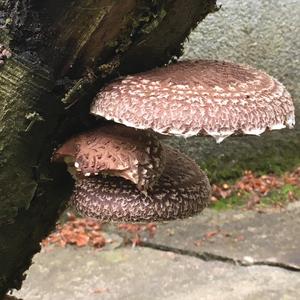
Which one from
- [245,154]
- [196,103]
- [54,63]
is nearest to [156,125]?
[196,103]

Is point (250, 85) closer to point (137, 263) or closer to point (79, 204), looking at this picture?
point (79, 204)

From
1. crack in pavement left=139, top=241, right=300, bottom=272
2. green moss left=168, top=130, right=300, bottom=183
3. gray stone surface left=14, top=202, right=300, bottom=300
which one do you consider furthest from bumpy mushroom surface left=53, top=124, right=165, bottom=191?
green moss left=168, top=130, right=300, bottom=183

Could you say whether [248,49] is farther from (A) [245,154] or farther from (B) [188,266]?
(B) [188,266]

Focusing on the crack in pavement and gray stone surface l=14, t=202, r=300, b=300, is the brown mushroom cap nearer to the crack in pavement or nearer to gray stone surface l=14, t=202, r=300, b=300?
gray stone surface l=14, t=202, r=300, b=300

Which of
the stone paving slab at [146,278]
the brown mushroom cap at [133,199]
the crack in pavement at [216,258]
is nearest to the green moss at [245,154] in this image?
the crack in pavement at [216,258]

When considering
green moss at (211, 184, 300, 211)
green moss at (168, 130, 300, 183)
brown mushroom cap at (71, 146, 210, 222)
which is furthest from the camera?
green moss at (168, 130, 300, 183)

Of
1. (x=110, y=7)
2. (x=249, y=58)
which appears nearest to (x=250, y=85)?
(x=110, y=7)

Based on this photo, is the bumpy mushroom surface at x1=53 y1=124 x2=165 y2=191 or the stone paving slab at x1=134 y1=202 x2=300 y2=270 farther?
the stone paving slab at x1=134 y1=202 x2=300 y2=270
